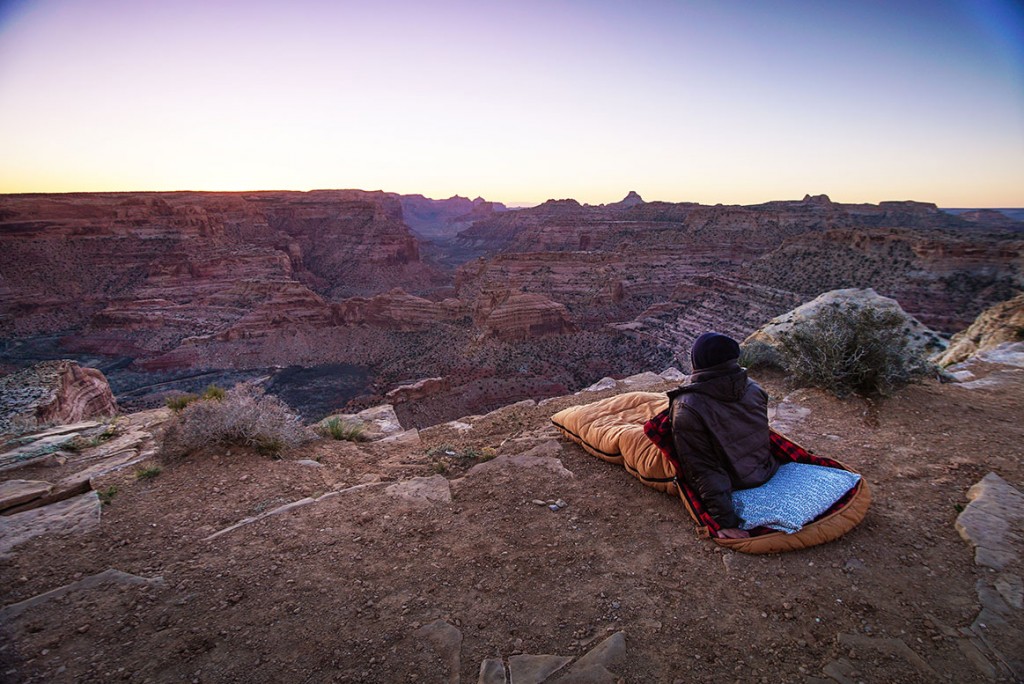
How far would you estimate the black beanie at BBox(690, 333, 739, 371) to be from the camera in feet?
11.1

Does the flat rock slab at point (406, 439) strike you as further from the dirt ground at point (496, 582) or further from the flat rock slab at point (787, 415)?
the flat rock slab at point (787, 415)

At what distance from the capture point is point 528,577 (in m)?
3.11

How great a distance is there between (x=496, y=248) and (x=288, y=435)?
85287 millimetres

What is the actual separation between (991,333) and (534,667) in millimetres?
11776

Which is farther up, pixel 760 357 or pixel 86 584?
pixel 760 357

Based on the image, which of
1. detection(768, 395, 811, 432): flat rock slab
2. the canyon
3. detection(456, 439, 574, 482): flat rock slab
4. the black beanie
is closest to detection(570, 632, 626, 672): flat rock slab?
the black beanie

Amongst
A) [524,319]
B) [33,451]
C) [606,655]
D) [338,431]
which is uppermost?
[606,655]

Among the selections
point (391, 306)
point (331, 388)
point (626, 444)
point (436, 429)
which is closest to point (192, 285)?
point (391, 306)

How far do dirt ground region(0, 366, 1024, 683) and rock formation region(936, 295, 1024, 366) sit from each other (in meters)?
5.52

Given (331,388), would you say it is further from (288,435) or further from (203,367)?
(288,435)

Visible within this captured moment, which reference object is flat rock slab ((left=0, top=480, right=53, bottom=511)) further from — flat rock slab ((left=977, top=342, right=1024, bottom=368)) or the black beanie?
flat rock slab ((left=977, top=342, right=1024, bottom=368))

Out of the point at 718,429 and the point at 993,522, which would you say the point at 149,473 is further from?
the point at 993,522

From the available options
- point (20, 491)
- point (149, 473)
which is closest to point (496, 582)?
point (149, 473)

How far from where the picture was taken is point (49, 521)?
3.83 meters
